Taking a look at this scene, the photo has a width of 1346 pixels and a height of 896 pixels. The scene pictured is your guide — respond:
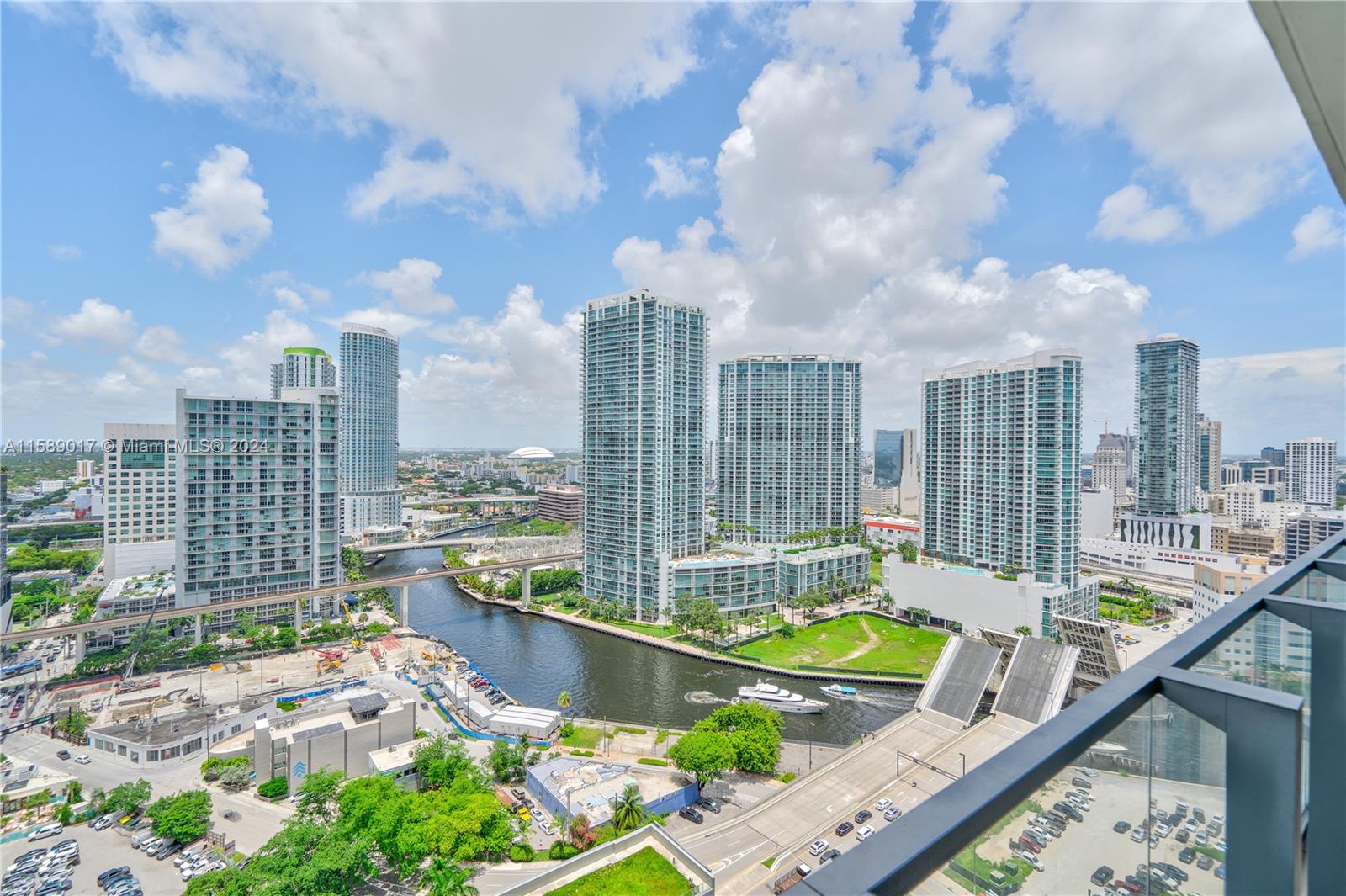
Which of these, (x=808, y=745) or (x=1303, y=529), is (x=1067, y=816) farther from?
(x=1303, y=529)

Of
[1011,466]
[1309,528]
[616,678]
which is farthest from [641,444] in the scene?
[1309,528]

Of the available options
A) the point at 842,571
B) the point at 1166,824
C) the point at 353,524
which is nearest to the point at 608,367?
Result: the point at 842,571

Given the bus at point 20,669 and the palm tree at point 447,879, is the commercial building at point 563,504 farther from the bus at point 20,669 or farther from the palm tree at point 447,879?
the palm tree at point 447,879

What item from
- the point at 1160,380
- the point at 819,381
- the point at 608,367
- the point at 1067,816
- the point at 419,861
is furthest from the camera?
A: the point at 1160,380

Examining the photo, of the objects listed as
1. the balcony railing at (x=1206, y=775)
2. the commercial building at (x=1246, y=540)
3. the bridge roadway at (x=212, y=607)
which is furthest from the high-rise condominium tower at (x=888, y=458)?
the balcony railing at (x=1206, y=775)

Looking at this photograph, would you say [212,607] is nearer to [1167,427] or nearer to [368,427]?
[368,427]

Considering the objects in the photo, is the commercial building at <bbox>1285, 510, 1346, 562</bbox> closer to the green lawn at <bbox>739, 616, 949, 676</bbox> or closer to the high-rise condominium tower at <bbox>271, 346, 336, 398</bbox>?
the green lawn at <bbox>739, 616, 949, 676</bbox>

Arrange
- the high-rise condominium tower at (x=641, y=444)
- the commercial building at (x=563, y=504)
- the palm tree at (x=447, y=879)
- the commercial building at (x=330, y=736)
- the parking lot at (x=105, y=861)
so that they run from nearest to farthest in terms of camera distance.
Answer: the palm tree at (x=447, y=879), the parking lot at (x=105, y=861), the commercial building at (x=330, y=736), the high-rise condominium tower at (x=641, y=444), the commercial building at (x=563, y=504)
